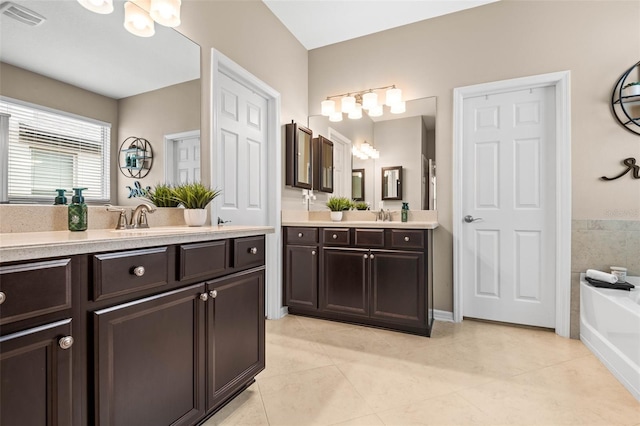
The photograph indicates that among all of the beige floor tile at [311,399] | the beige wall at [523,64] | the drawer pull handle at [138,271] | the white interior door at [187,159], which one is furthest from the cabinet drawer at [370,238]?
the drawer pull handle at [138,271]

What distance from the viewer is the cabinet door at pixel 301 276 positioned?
9.23 feet

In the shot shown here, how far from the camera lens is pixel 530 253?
2684mm

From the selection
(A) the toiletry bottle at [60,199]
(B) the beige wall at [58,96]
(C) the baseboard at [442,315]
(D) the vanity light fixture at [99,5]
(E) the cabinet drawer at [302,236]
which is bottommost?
(C) the baseboard at [442,315]

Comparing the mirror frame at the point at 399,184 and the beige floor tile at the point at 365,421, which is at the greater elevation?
the mirror frame at the point at 399,184

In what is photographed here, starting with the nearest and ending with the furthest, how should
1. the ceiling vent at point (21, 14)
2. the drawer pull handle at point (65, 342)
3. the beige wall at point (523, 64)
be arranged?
1. the drawer pull handle at point (65, 342)
2. the ceiling vent at point (21, 14)
3. the beige wall at point (523, 64)

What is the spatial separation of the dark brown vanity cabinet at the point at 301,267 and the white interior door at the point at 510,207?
54.6 inches

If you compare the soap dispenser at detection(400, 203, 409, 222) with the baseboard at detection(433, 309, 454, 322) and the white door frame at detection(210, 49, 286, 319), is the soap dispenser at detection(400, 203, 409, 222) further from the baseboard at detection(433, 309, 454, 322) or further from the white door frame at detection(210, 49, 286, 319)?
the white door frame at detection(210, 49, 286, 319)

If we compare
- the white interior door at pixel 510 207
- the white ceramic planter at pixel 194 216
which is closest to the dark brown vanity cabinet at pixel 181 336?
the white ceramic planter at pixel 194 216

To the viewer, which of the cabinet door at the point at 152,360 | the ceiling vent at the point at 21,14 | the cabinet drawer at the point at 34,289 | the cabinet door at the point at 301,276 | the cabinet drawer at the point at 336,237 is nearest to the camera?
the cabinet drawer at the point at 34,289

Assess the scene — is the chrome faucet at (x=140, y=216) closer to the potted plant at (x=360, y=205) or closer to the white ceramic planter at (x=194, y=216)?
the white ceramic planter at (x=194, y=216)

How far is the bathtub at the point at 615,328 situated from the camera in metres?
1.73

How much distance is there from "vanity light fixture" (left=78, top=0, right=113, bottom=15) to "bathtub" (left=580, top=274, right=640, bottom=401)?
3.19 m

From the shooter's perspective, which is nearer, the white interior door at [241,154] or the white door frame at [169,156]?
the white door frame at [169,156]

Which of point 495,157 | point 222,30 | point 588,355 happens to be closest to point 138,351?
point 222,30
